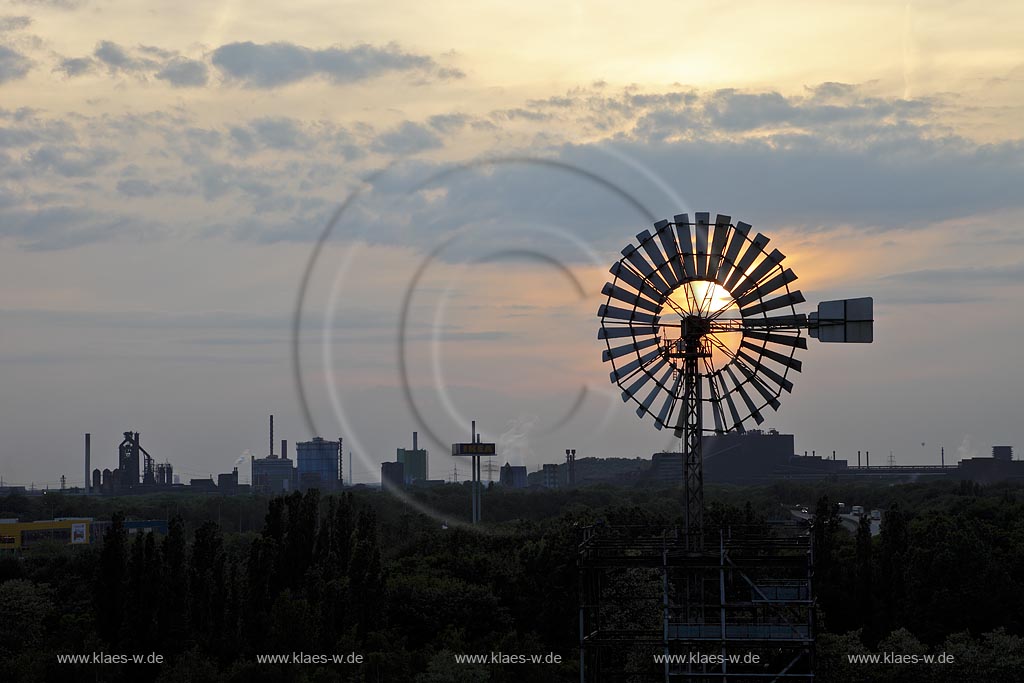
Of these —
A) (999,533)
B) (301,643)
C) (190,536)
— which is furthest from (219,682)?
(190,536)

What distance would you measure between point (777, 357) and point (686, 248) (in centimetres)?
388

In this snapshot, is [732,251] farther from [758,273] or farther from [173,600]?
[173,600]

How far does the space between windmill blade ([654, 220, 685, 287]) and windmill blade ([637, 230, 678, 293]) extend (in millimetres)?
82

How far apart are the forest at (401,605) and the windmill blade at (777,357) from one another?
29419 millimetres

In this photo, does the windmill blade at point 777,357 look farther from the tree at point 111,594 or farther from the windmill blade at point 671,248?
the tree at point 111,594

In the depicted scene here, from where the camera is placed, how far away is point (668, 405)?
1414 inches

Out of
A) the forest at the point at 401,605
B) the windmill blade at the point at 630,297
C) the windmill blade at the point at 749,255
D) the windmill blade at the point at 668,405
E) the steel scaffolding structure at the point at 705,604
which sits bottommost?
the forest at the point at 401,605

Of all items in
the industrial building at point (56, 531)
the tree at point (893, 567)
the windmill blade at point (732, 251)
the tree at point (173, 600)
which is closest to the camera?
the windmill blade at point (732, 251)

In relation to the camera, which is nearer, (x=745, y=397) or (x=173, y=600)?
(x=745, y=397)

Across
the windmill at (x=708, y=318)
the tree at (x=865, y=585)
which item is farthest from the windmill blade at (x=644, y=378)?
the tree at (x=865, y=585)

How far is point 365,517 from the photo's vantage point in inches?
3607

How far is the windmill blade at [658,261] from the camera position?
35.8m

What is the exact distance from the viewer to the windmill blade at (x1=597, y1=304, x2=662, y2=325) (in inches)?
1422

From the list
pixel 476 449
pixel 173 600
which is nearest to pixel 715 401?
pixel 173 600
